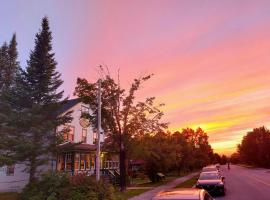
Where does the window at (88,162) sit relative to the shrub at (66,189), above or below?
above

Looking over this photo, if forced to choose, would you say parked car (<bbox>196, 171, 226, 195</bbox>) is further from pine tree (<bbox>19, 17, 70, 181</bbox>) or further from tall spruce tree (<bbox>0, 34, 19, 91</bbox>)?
tall spruce tree (<bbox>0, 34, 19, 91</bbox>)

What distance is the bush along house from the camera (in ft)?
114

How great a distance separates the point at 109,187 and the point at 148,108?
15.2m

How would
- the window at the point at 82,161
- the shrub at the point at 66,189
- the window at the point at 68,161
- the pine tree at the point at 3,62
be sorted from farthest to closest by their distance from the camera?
the pine tree at the point at 3,62, the window at the point at 82,161, the window at the point at 68,161, the shrub at the point at 66,189

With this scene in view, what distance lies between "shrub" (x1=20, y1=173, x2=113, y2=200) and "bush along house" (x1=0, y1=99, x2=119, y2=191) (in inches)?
591

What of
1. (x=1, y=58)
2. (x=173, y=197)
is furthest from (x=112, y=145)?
(x=1, y=58)

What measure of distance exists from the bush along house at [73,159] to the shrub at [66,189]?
49.2 ft

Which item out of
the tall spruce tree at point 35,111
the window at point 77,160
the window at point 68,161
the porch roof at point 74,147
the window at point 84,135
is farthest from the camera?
the window at point 84,135

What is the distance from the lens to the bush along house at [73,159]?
34719 millimetres

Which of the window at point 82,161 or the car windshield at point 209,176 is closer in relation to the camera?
the car windshield at point 209,176

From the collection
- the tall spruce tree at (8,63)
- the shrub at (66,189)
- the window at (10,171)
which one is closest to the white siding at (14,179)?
the window at (10,171)

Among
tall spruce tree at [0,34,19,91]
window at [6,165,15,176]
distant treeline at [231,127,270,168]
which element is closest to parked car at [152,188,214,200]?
window at [6,165,15,176]

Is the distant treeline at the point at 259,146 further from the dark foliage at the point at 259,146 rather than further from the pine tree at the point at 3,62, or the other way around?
the pine tree at the point at 3,62

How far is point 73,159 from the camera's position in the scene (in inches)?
1474
